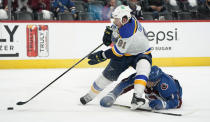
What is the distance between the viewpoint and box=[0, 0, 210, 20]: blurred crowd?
8.65m

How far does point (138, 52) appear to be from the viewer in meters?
4.56

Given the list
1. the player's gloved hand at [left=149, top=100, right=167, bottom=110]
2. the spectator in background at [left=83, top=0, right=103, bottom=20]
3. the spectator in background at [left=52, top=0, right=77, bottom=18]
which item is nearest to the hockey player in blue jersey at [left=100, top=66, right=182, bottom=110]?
the player's gloved hand at [left=149, top=100, right=167, bottom=110]

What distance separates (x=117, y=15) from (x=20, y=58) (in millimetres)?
4320

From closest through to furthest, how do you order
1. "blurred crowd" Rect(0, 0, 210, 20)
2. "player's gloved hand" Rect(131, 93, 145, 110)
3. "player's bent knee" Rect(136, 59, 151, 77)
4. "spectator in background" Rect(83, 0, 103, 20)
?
"player's gloved hand" Rect(131, 93, 145, 110)
"player's bent knee" Rect(136, 59, 151, 77)
"blurred crowd" Rect(0, 0, 210, 20)
"spectator in background" Rect(83, 0, 103, 20)

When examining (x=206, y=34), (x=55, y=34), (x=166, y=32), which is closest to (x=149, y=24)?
(x=166, y=32)

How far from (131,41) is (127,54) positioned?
0.32 metres

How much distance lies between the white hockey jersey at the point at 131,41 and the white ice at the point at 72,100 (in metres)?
0.67

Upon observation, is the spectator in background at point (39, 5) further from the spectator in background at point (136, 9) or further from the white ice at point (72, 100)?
the spectator in background at point (136, 9)

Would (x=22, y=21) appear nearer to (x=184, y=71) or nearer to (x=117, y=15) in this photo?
(x=184, y=71)

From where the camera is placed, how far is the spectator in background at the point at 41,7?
8.68 m

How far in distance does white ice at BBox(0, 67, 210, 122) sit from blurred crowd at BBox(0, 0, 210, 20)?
1439 mm

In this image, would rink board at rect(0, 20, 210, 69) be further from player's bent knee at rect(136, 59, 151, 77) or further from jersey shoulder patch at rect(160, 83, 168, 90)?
jersey shoulder patch at rect(160, 83, 168, 90)

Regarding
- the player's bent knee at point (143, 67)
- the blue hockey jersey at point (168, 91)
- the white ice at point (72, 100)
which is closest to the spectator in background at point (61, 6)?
the white ice at point (72, 100)

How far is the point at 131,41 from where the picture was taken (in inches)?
171
